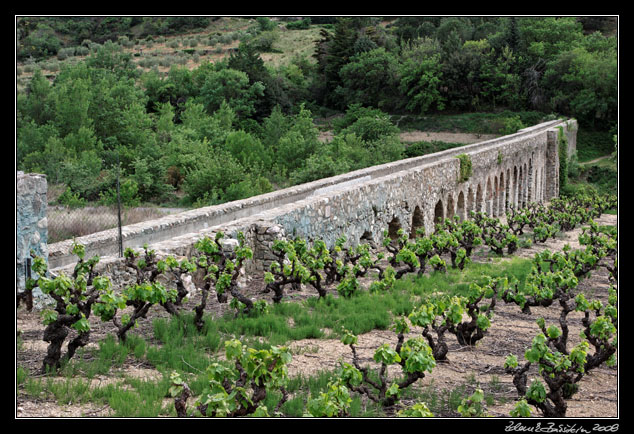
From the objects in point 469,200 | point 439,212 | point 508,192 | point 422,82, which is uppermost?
point 422,82

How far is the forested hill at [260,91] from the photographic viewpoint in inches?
958

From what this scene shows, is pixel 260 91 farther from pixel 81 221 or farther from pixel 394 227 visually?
pixel 81 221

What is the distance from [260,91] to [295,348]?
3669 centimetres

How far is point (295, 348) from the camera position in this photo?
22.7 ft

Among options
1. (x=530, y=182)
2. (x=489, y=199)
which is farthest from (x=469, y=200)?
(x=530, y=182)

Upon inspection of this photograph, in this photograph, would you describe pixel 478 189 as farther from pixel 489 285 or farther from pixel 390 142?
pixel 489 285

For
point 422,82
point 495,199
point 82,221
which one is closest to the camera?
point 82,221

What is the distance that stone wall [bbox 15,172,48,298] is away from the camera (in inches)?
275

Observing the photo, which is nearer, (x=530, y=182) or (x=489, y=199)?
(x=489, y=199)

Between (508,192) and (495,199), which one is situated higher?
(508,192)

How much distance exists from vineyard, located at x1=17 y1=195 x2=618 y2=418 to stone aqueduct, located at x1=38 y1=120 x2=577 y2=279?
0.61m

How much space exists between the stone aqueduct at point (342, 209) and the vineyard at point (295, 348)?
2.02 feet

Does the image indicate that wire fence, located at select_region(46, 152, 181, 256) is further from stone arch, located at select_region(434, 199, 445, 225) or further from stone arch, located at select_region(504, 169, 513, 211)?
stone arch, located at select_region(504, 169, 513, 211)

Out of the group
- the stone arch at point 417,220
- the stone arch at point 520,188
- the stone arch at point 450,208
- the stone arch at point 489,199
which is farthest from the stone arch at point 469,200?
the stone arch at point 520,188
